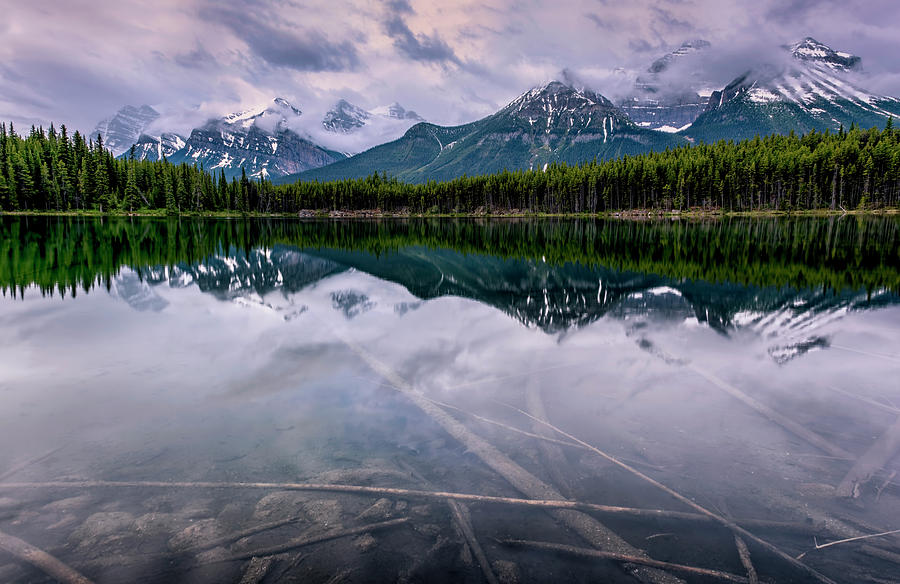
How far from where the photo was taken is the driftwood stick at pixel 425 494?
227 inches

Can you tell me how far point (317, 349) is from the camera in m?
13.2

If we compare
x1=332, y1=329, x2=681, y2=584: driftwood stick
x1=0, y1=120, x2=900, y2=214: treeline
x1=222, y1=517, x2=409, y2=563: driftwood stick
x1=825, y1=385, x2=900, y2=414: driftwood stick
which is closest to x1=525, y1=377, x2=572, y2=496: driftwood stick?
x1=332, y1=329, x2=681, y2=584: driftwood stick

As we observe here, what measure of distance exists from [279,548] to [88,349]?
37.2 feet

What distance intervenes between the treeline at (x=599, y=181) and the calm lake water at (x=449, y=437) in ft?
453

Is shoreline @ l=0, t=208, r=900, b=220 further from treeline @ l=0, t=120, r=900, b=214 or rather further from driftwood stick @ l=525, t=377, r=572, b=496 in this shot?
driftwood stick @ l=525, t=377, r=572, b=496

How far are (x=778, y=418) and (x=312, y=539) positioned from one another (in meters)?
8.49

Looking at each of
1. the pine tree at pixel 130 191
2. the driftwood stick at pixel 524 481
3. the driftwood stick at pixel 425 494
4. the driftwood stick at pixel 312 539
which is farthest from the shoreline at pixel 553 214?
the driftwood stick at pixel 312 539

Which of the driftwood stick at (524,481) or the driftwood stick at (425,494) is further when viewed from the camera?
the driftwood stick at (425,494)

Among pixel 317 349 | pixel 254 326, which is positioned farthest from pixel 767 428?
pixel 254 326

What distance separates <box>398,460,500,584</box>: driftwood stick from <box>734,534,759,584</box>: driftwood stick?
2695mm

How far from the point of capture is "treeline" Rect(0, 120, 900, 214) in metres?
122

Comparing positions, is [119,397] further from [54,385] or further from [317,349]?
[317,349]

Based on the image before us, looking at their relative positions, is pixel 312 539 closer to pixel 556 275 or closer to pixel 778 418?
pixel 778 418

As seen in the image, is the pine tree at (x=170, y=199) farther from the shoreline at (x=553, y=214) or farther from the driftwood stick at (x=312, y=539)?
the driftwood stick at (x=312, y=539)
